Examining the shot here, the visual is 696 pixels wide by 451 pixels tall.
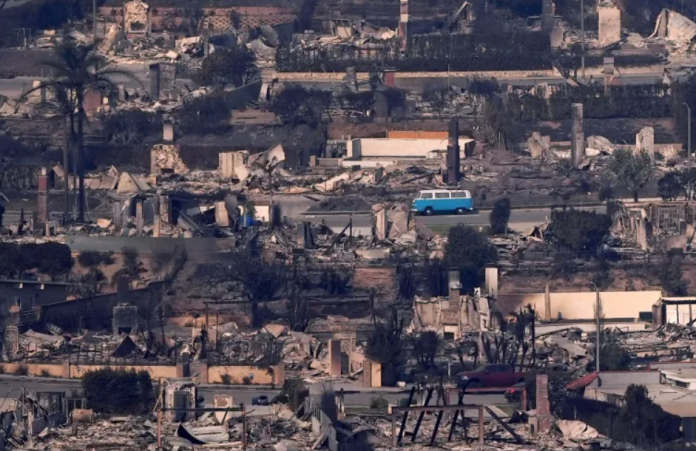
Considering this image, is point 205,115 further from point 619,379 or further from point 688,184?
point 619,379

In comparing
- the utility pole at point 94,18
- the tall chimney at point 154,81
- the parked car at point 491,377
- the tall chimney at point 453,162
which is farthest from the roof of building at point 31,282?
the utility pole at point 94,18

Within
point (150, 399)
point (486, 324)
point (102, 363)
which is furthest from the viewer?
point (486, 324)

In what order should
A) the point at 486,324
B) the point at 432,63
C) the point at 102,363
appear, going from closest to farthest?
the point at 102,363, the point at 486,324, the point at 432,63

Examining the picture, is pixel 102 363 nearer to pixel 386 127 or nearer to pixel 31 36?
pixel 386 127

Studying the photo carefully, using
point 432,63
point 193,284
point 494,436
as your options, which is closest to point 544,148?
point 432,63

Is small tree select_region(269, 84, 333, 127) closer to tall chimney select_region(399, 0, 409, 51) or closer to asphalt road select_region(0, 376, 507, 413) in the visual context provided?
tall chimney select_region(399, 0, 409, 51)

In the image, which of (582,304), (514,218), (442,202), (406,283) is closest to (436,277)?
(406,283)

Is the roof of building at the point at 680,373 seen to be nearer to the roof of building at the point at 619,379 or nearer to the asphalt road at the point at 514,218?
the roof of building at the point at 619,379

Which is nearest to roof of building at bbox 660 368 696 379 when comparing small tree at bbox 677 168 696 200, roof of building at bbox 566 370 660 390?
roof of building at bbox 566 370 660 390
